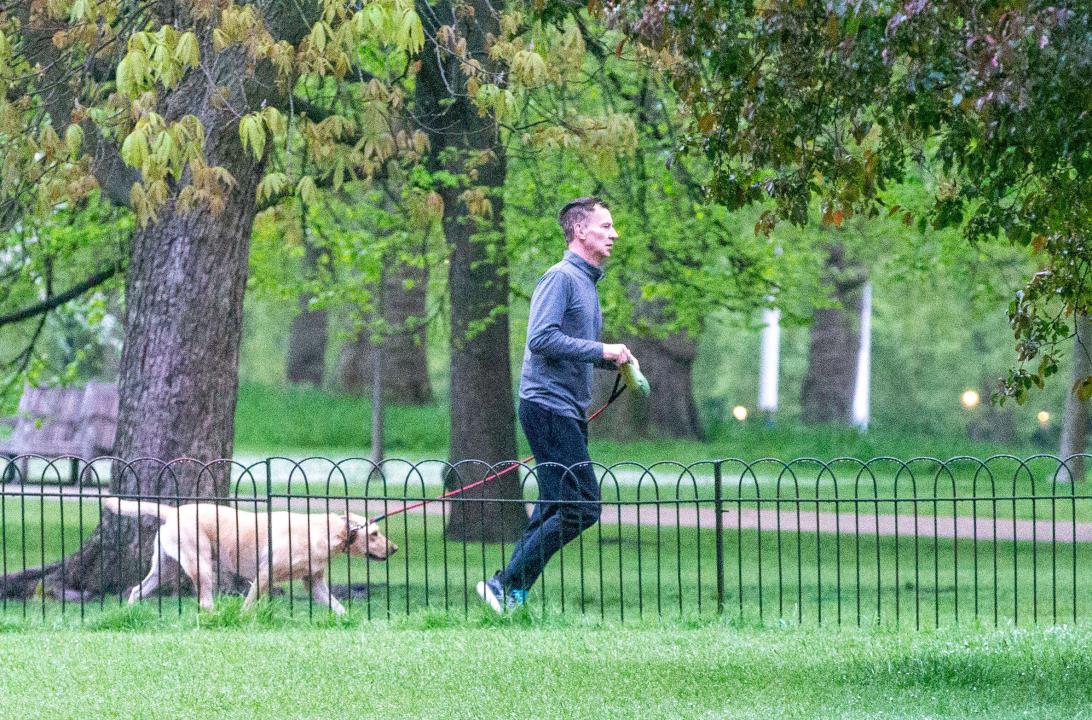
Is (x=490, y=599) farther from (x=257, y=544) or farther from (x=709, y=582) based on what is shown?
(x=709, y=582)

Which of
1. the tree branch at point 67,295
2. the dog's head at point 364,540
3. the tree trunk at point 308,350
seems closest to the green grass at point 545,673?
the dog's head at point 364,540

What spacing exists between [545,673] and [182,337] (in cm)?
428

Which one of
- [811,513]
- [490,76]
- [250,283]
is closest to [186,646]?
[490,76]

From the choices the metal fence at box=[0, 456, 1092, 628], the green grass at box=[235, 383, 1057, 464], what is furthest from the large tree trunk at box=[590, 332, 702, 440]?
the metal fence at box=[0, 456, 1092, 628]

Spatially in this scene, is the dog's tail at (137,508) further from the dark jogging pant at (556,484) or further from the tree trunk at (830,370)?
the tree trunk at (830,370)

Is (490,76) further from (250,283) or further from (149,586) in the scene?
(250,283)

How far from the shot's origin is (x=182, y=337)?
9.93 metres

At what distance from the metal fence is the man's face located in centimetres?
124

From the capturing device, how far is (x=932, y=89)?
532 centimetres

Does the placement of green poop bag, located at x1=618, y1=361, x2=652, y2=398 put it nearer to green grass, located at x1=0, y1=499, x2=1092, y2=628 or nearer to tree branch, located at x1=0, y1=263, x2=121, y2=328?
green grass, located at x1=0, y1=499, x2=1092, y2=628

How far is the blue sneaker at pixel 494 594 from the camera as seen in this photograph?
8211mm

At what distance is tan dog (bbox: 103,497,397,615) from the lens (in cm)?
891

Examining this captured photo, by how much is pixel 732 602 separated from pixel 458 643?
12.3 ft

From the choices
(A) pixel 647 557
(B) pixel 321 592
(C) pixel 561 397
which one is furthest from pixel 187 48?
(A) pixel 647 557
